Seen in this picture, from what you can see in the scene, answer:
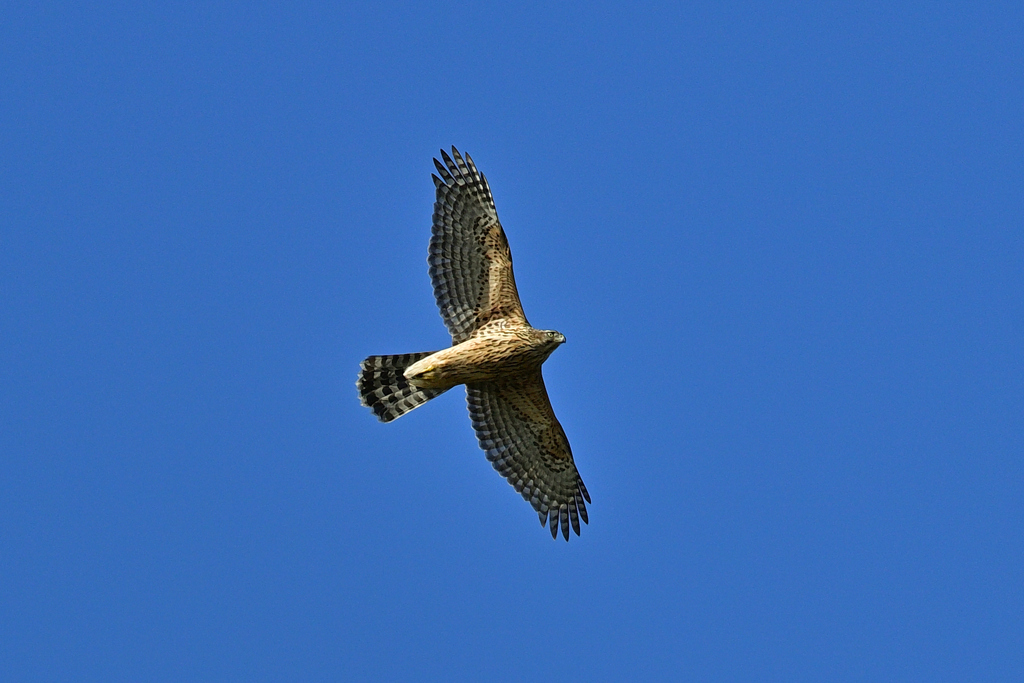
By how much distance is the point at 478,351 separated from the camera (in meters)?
18.2

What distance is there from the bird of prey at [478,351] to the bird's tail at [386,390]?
0.04ft

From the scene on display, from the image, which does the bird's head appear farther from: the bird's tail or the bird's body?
the bird's tail

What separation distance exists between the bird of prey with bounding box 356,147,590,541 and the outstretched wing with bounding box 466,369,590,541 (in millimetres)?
13

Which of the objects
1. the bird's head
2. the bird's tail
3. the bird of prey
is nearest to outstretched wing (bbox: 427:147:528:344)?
the bird of prey

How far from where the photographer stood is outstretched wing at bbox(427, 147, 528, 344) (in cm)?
1853

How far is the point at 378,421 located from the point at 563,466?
2.55 metres

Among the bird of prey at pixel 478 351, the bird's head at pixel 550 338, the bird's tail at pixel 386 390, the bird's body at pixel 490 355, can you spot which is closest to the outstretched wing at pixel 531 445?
the bird of prey at pixel 478 351

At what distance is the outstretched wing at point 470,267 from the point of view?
1853 cm

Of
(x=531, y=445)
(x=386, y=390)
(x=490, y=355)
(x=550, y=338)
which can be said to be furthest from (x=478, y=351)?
(x=531, y=445)

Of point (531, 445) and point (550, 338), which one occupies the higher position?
point (550, 338)

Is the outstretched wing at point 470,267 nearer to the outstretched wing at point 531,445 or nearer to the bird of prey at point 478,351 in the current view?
the bird of prey at point 478,351

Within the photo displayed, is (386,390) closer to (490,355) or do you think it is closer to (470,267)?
(490,355)

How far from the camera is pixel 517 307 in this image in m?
18.6

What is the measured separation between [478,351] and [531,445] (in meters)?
2.03
